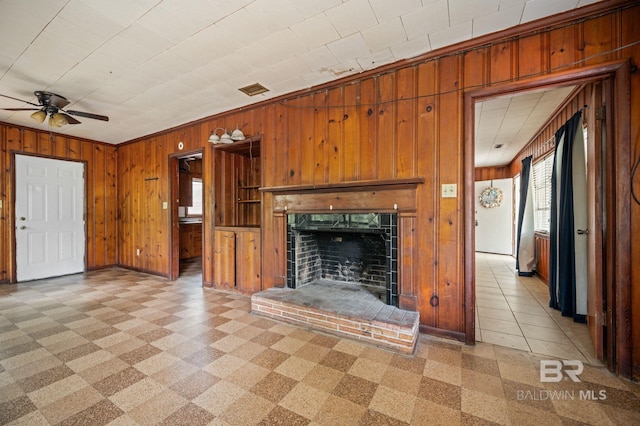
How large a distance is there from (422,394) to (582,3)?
2981 millimetres

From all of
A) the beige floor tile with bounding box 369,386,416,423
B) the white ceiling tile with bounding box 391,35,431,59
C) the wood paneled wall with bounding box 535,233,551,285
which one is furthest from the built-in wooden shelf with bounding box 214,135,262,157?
the wood paneled wall with bounding box 535,233,551,285

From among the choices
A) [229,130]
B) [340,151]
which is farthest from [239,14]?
[229,130]

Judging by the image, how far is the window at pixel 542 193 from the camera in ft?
15.0

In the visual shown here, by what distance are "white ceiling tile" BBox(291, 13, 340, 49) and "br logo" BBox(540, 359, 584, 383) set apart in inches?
122

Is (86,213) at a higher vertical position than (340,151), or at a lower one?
lower

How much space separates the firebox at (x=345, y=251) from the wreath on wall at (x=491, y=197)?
6.43 metres

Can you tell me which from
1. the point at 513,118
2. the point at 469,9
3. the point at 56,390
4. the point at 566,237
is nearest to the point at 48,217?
the point at 56,390

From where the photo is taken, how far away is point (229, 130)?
4047 millimetres

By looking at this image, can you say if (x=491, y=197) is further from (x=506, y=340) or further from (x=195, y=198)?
(x=195, y=198)

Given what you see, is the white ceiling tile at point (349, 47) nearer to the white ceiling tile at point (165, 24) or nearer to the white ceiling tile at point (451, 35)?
the white ceiling tile at point (451, 35)

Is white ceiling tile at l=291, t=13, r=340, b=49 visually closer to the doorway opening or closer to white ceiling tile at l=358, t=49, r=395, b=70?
white ceiling tile at l=358, t=49, r=395, b=70

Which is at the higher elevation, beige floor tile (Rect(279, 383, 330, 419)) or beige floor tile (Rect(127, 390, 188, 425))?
beige floor tile (Rect(127, 390, 188, 425))

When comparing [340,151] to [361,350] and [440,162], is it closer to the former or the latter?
[440,162]

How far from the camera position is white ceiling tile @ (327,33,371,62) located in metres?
2.40
